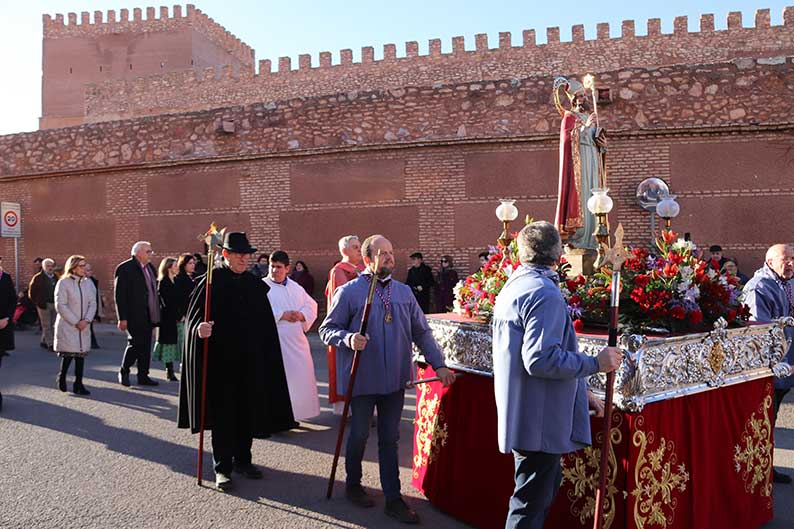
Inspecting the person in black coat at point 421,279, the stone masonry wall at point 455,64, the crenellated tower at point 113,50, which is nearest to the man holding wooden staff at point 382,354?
the person in black coat at point 421,279

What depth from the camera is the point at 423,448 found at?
4797mm

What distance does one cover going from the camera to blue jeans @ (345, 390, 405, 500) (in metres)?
4.34

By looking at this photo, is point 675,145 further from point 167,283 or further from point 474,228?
point 167,283

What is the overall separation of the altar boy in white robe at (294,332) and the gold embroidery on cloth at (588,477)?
348cm

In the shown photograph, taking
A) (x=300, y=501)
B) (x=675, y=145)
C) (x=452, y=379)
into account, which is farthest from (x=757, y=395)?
(x=675, y=145)

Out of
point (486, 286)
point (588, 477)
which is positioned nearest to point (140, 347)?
point (486, 286)

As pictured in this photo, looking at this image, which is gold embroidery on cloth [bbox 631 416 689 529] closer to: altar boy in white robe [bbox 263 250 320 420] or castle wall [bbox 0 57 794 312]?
altar boy in white robe [bbox 263 250 320 420]

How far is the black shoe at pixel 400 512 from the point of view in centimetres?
422

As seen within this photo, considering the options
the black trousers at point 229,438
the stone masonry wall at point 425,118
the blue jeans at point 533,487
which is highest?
the stone masonry wall at point 425,118

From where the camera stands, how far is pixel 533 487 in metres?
3.14

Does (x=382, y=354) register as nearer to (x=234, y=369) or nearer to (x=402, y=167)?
(x=234, y=369)

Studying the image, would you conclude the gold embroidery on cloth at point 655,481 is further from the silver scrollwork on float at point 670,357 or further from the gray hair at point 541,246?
the gray hair at point 541,246

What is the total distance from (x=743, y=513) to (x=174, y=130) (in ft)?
48.1

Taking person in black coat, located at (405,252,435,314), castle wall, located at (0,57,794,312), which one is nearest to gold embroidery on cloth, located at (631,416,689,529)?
person in black coat, located at (405,252,435,314)
